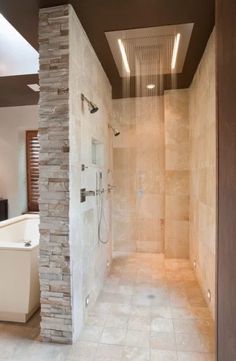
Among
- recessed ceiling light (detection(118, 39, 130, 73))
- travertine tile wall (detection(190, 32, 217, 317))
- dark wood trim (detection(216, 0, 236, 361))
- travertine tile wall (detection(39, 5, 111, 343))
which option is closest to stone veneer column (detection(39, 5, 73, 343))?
travertine tile wall (detection(39, 5, 111, 343))

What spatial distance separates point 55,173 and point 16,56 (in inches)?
80.1

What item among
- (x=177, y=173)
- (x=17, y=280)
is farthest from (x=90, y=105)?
(x=177, y=173)

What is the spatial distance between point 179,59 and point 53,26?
1.62 m

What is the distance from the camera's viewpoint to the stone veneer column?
6.59 feet

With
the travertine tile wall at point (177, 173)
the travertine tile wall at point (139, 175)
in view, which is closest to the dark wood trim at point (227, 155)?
the travertine tile wall at point (177, 173)

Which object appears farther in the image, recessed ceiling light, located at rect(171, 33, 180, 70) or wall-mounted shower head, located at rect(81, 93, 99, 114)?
recessed ceiling light, located at rect(171, 33, 180, 70)

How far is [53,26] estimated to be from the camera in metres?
2.03

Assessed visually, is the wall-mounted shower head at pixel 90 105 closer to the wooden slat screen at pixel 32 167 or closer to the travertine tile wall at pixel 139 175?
the travertine tile wall at pixel 139 175

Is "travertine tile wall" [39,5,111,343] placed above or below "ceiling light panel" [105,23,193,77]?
below

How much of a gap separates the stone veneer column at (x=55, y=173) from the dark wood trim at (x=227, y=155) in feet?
3.71

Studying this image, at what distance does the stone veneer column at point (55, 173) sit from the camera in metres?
2.01

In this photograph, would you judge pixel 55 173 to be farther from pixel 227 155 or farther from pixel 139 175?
pixel 139 175

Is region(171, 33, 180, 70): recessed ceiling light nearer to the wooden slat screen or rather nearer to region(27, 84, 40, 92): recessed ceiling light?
region(27, 84, 40, 92): recessed ceiling light

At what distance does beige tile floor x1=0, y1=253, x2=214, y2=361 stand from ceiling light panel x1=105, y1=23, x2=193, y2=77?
2.77m
